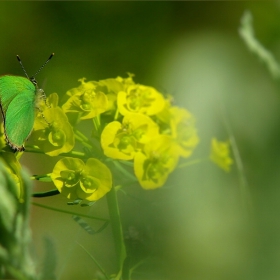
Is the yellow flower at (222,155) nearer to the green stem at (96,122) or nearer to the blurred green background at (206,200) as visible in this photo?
the blurred green background at (206,200)

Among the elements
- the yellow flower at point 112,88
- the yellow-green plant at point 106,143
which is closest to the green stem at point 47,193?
the yellow-green plant at point 106,143

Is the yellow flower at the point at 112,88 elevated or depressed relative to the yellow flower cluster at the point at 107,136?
elevated

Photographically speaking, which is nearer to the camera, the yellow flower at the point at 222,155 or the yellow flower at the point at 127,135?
the yellow flower at the point at 127,135

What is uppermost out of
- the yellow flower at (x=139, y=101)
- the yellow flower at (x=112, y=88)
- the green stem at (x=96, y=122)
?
the yellow flower at (x=112, y=88)

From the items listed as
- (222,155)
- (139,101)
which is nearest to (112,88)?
(139,101)

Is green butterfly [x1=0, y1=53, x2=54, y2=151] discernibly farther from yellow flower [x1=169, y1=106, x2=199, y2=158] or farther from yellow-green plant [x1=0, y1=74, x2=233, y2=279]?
yellow flower [x1=169, y1=106, x2=199, y2=158]

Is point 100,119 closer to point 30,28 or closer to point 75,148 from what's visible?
point 75,148

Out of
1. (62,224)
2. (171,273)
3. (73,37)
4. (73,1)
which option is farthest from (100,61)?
(171,273)
